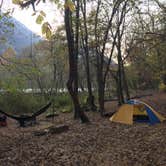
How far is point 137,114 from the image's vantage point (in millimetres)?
9578

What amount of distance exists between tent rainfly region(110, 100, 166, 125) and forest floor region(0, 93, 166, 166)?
0.52m

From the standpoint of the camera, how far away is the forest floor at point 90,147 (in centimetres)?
513

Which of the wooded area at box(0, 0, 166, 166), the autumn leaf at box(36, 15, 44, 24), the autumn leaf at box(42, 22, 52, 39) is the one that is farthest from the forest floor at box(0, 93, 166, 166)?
the autumn leaf at box(36, 15, 44, 24)

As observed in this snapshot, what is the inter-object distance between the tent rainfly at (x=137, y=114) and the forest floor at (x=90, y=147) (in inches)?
20.4

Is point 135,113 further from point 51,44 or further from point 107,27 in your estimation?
point 51,44

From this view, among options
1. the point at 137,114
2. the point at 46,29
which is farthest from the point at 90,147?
the point at 46,29

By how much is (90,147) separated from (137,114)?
3.84 m

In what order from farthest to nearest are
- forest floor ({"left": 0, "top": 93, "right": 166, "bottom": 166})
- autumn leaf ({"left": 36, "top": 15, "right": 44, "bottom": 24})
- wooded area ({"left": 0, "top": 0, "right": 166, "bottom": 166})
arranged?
wooded area ({"left": 0, "top": 0, "right": 166, "bottom": 166})
forest floor ({"left": 0, "top": 93, "right": 166, "bottom": 166})
autumn leaf ({"left": 36, "top": 15, "right": 44, "bottom": 24})

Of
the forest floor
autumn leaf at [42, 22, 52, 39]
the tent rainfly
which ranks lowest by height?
the forest floor

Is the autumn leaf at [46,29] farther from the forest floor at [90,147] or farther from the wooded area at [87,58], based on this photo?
the forest floor at [90,147]

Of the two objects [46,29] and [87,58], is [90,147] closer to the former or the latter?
[46,29]

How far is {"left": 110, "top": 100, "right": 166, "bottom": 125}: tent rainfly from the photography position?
354 inches

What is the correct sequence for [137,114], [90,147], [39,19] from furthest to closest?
1. [137,114]
2. [90,147]
3. [39,19]

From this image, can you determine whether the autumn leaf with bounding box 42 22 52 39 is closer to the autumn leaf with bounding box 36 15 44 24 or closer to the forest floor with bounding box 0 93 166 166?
the autumn leaf with bounding box 36 15 44 24
